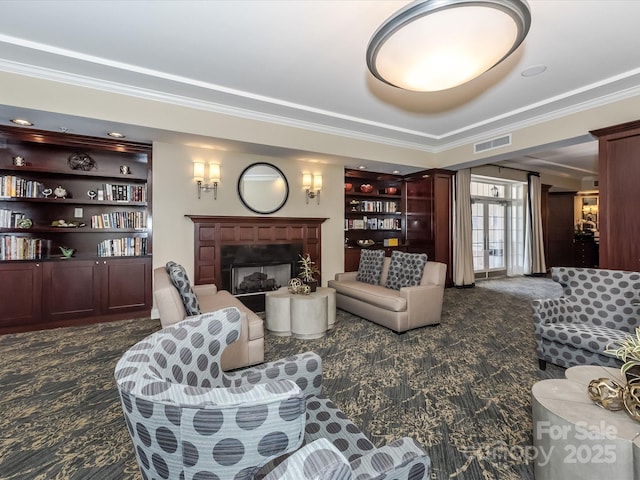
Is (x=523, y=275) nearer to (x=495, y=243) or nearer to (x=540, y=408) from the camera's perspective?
(x=495, y=243)

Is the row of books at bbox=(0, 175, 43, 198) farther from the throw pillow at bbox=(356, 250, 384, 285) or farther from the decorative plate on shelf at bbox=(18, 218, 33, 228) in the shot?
the throw pillow at bbox=(356, 250, 384, 285)

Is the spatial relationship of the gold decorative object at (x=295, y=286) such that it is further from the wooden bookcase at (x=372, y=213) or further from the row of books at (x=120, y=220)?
the row of books at (x=120, y=220)

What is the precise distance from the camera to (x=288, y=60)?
9.72ft

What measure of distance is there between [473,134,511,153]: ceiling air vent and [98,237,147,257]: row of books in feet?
19.0

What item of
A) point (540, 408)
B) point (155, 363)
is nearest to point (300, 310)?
point (540, 408)

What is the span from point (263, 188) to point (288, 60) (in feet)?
7.73

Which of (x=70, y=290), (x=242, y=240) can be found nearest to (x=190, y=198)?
(x=242, y=240)

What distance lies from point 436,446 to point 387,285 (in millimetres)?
2583

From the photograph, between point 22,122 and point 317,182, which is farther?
point 317,182

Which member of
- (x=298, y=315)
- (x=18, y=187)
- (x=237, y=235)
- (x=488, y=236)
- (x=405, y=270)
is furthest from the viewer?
(x=488, y=236)

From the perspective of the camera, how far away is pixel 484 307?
16.0ft

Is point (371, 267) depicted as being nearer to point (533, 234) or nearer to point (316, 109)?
point (316, 109)

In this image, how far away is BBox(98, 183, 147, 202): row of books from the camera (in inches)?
168

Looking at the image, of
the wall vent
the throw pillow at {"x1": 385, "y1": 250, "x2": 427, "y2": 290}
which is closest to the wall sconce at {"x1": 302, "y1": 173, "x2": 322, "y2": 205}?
the throw pillow at {"x1": 385, "y1": 250, "x2": 427, "y2": 290}
